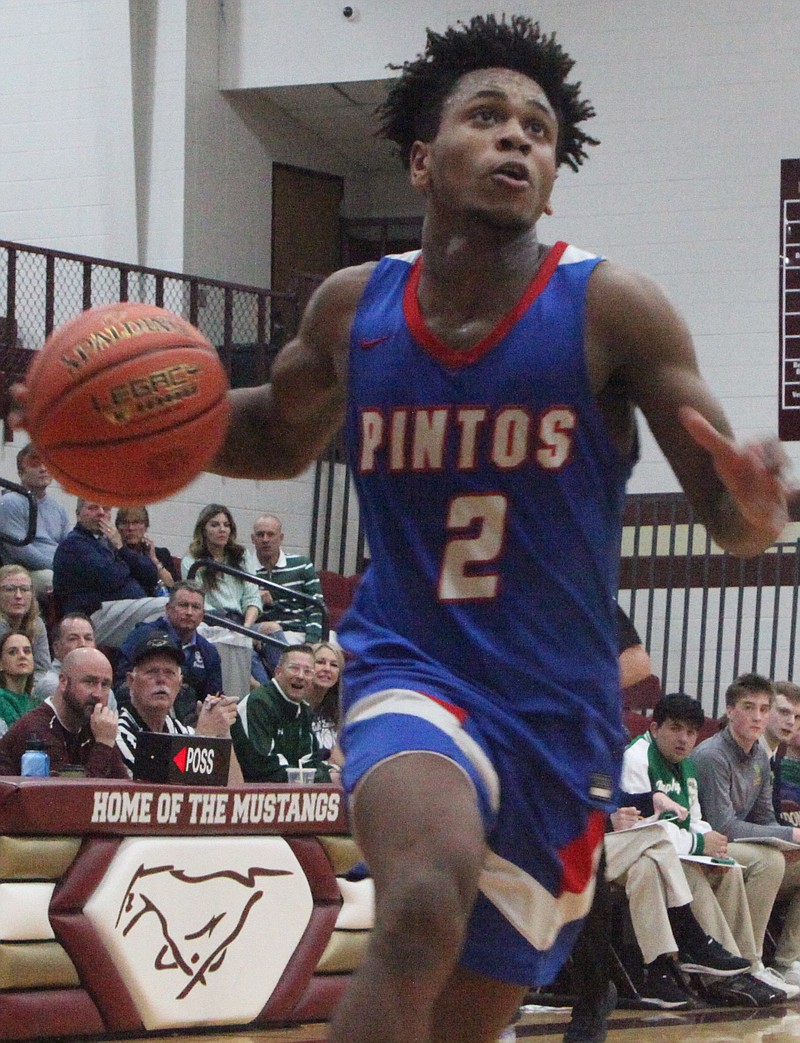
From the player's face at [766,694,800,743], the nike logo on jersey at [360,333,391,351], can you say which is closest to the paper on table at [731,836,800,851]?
the player's face at [766,694,800,743]

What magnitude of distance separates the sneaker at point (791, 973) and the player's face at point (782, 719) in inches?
49.3

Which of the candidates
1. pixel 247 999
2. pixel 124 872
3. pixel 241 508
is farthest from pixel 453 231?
pixel 241 508

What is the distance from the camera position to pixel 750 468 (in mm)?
2305

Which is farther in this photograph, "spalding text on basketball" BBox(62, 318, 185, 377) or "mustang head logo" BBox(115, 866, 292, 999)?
"mustang head logo" BBox(115, 866, 292, 999)

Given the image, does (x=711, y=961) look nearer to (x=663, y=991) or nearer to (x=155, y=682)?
(x=663, y=991)

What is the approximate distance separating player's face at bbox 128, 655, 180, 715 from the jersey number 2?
3927 millimetres

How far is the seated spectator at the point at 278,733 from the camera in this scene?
7000mm

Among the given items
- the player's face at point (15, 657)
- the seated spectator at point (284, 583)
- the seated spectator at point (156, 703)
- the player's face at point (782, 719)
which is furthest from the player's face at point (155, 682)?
the player's face at point (782, 719)

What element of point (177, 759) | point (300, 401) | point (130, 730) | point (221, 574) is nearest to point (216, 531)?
point (221, 574)

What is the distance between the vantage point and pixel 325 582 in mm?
11547

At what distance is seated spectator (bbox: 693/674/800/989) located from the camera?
25.0 ft

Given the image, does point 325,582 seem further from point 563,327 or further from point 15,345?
point 563,327

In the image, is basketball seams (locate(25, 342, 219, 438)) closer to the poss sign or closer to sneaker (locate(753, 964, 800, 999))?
the poss sign

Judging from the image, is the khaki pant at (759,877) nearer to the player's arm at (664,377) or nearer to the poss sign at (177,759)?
the poss sign at (177,759)
